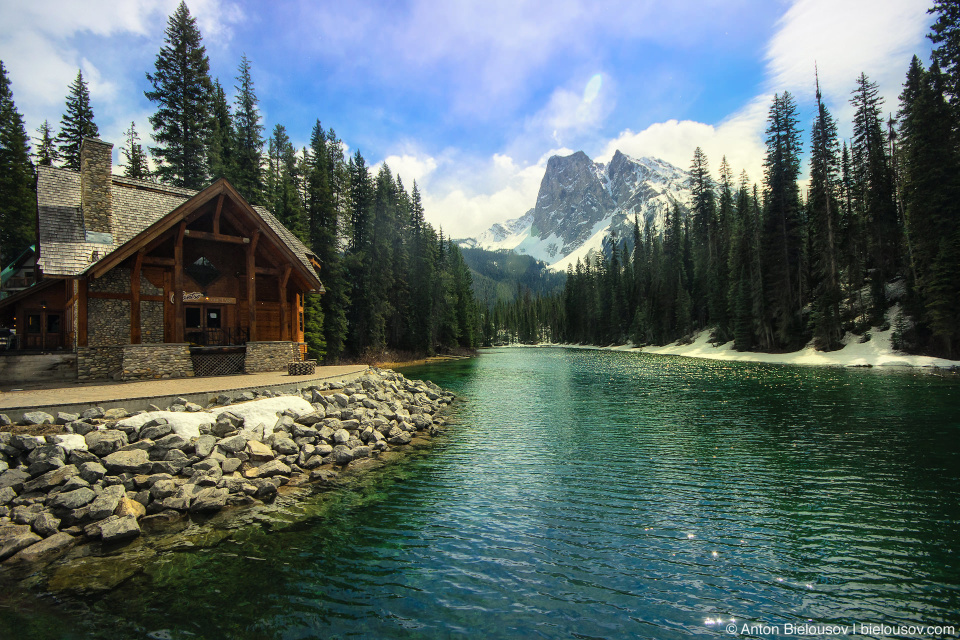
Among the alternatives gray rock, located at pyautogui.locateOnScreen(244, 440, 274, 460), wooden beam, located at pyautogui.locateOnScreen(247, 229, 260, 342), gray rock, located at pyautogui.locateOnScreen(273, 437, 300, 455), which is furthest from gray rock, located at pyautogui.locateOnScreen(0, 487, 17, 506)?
wooden beam, located at pyautogui.locateOnScreen(247, 229, 260, 342)

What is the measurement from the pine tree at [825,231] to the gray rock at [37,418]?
5249 cm

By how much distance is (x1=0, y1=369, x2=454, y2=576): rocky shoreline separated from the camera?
758cm

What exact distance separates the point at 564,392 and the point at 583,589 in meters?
21.9

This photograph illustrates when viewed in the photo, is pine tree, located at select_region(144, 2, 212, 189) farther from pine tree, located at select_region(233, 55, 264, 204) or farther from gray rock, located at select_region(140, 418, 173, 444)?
gray rock, located at select_region(140, 418, 173, 444)

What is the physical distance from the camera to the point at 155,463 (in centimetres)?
952

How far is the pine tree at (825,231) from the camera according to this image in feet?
132

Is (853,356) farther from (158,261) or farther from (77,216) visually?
(77,216)

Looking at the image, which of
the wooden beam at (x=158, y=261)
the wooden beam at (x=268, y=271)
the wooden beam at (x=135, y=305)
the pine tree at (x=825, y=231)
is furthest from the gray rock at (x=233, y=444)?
the pine tree at (x=825, y=231)

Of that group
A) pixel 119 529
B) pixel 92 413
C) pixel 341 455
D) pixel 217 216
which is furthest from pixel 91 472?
pixel 217 216

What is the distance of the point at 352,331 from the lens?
152 ft

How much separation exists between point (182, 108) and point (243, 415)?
32.7 meters

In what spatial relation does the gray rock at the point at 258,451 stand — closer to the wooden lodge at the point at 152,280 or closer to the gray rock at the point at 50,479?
the gray rock at the point at 50,479

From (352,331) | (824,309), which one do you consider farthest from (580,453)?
(824,309)

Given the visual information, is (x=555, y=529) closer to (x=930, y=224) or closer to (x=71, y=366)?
(x=71, y=366)
